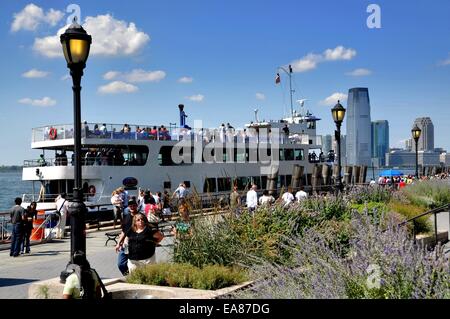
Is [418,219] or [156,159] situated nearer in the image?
[418,219]

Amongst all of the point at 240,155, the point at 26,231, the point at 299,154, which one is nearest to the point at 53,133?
the point at 240,155

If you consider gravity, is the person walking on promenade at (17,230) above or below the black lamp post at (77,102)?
below

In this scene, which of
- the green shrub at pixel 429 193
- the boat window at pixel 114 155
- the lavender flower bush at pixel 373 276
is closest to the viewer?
the lavender flower bush at pixel 373 276

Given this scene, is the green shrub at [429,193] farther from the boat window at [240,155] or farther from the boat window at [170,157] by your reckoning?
the boat window at [240,155]

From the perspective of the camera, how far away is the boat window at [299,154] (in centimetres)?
4169

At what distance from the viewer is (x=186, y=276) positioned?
6789 mm

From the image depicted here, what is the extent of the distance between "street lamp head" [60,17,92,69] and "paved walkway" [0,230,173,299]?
3.22 metres

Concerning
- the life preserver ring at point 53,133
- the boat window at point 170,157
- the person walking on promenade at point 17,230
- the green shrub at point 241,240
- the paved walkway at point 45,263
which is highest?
the life preserver ring at point 53,133

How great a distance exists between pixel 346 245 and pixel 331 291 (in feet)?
12.8

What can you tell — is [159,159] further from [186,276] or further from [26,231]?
[186,276]

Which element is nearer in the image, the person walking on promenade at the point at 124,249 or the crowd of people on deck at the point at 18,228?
the person walking on promenade at the point at 124,249

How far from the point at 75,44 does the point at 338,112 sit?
1294 cm

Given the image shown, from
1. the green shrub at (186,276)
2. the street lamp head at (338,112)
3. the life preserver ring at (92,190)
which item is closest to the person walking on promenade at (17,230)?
the green shrub at (186,276)
